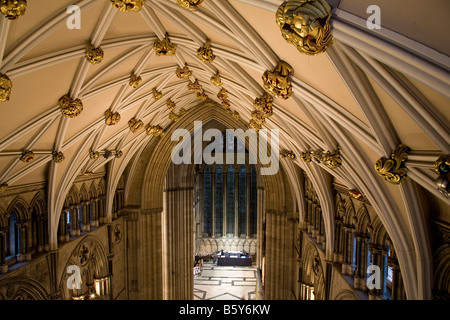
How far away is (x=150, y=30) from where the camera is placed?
6.52m

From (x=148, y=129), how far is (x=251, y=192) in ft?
61.8

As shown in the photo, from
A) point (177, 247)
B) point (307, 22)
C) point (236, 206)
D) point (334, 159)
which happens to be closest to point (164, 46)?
point (334, 159)

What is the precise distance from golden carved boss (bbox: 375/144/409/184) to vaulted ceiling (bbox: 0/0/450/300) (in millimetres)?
72

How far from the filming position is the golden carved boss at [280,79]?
13.6 ft

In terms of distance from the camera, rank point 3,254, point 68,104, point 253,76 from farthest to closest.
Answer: point 3,254 → point 68,104 → point 253,76

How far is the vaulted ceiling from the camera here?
2342 millimetres

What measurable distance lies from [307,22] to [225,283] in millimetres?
23976

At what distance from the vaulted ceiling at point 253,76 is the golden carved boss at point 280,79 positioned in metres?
0.11

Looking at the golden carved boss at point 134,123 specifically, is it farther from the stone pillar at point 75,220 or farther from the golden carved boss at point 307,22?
the golden carved boss at point 307,22

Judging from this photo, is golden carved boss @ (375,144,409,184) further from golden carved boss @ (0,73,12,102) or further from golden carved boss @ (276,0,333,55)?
golden carved boss @ (0,73,12,102)

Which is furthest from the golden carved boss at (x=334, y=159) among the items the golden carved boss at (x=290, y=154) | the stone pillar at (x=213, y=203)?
the stone pillar at (x=213, y=203)

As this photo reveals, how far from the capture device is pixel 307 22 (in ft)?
7.63

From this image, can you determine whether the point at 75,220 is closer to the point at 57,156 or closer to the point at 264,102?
the point at 57,156

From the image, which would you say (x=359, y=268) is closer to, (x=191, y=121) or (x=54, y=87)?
(x=54, y=87)
